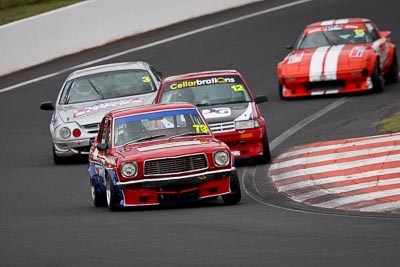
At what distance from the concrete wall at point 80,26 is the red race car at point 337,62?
6.85 meters

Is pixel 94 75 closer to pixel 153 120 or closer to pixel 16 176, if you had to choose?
pixel 16 176

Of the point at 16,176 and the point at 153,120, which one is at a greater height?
the point at 153,120

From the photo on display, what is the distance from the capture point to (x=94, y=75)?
2012 centimetres

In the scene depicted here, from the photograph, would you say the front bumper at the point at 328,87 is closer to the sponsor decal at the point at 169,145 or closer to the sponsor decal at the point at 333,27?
the sponsor decal at the point at 333,27

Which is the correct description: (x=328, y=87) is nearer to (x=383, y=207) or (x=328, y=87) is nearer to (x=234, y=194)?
(x=234, y=194)

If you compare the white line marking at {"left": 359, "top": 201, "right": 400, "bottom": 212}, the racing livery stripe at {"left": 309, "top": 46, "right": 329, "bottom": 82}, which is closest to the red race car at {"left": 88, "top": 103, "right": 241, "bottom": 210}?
the white line marking at {"left": 359, "top": 201, "right": 400, "bottom": 212}

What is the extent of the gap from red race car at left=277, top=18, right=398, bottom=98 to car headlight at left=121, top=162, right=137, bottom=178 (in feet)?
30.8

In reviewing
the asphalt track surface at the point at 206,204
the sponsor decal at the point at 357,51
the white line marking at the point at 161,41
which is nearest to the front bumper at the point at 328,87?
the asphalt track surface at the point at 206,204

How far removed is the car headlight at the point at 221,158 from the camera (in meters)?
13.2

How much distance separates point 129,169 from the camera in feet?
43.2

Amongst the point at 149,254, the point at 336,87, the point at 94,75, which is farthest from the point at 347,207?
the point at 336,87

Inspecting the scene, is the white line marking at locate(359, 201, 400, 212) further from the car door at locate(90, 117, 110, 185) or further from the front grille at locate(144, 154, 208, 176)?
the car door at locate(90, 117, 110, 185)

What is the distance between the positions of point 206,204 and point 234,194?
1.99 feet

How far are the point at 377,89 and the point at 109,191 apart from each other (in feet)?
33.1
